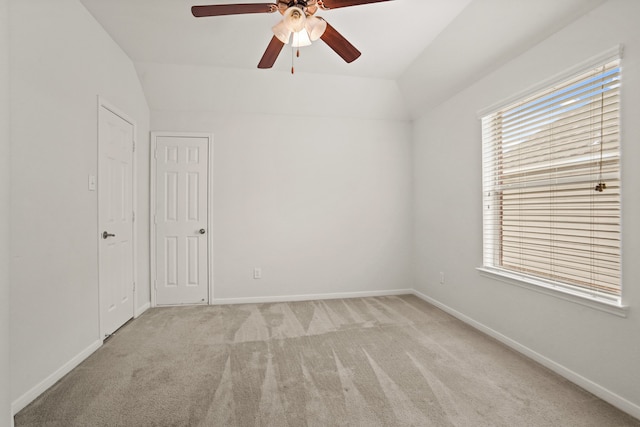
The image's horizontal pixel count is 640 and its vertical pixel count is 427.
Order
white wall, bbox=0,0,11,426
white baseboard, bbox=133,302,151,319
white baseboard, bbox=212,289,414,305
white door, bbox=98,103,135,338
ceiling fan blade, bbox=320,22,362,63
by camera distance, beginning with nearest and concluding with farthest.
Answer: white wall, bbox=0,0,11,426, ceiling fan blade, bbox=320,22,362,63, white door, bbox=98,103,135,338, white baseboard, bbox=133,302,151,319, white baseboard, bbox=212,289,414,305

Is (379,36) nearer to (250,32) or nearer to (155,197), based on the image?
(250,32)

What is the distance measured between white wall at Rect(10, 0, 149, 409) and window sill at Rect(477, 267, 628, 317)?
3.36m

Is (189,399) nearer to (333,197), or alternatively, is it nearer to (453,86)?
(333,197)

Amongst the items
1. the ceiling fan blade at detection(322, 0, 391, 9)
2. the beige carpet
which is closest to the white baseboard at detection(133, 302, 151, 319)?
the beige carpet

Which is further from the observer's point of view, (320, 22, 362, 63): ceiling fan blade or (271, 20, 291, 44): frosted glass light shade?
(320, 22, 362, 63): ceiling fan blade

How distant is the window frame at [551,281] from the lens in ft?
5.84

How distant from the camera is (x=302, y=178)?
399 centimetres

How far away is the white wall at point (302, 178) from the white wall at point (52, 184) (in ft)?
4.11

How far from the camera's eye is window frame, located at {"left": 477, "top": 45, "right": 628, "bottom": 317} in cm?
178

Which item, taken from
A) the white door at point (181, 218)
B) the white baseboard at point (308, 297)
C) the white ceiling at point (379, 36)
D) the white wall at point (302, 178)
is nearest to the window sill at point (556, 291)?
the white baseboard at point (308, 297)

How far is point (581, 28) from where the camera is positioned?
6.43 feet

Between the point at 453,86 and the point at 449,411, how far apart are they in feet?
9.46

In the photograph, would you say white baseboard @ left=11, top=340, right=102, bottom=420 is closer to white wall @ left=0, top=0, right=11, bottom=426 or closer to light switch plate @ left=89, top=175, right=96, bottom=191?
white wall @ left=0, top=0, right=11, bottom=426

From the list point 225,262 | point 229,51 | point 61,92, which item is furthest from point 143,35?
point 225,262
